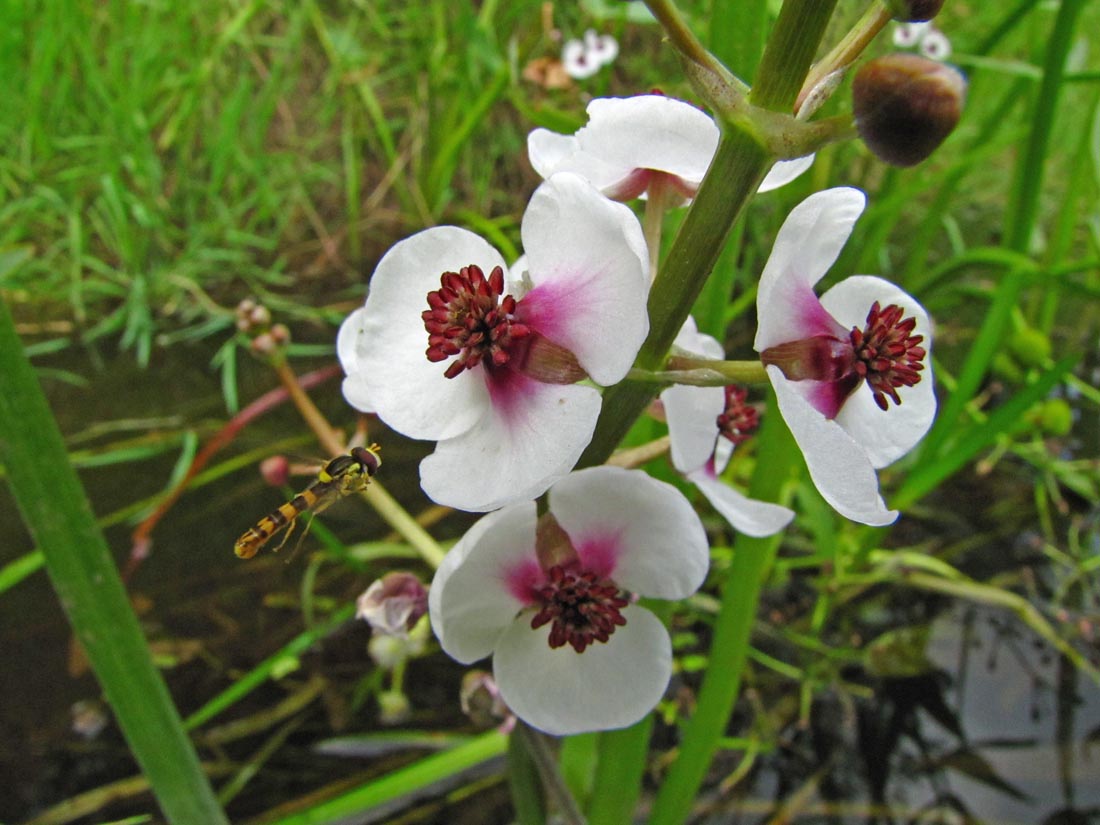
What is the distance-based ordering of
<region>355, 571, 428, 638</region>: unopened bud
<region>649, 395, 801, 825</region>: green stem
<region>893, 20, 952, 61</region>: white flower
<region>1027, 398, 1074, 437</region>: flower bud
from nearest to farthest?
<region>355, 571, 428, 638</region>: unopened bud < <region>649, 395, 801, 825</region>: green stem < <region>1027, 398, 1074, 437</region>: flower bud < <region>893, 20, 952, 61</region>: white flower

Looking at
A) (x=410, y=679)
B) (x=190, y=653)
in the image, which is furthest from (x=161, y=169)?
(x=410, y=679)

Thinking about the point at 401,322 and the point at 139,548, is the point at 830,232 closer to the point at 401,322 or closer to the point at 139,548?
the point at 401,322

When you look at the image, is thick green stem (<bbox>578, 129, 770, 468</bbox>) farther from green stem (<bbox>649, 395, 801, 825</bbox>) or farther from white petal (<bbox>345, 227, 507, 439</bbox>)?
green stem (<bbox>649, 395, 801, 825</bbox>)

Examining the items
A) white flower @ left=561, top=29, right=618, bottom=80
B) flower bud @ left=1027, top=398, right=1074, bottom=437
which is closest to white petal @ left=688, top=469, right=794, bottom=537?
flower bud @ left=1027, top=398, right=1074, bottom=437

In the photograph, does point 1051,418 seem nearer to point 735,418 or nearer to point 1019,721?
point 1019,721

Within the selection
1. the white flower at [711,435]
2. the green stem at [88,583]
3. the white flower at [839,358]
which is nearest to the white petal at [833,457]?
the white flower at [839,358]
